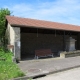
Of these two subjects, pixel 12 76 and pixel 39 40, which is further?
pixel 39 40

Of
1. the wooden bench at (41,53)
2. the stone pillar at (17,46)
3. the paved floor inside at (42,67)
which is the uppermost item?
the stone pillar at (17,46)

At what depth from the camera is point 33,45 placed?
2242 cm

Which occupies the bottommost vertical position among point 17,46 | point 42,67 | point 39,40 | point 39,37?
point 42,67

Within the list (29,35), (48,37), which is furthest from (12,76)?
(48,37)

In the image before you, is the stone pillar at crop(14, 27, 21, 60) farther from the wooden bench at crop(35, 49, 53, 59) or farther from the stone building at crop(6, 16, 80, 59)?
the stone building at crop(6, 16, 80, 59)

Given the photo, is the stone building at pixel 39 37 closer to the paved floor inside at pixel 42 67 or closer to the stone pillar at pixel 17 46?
the stone pillar at pixel 17 46

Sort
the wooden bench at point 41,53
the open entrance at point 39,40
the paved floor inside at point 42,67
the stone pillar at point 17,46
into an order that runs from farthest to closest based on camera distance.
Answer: the open entrance at point 39,40 → the wooden bench at point 41,53 → the stone pillar at point 17,46 → the paved floor inside at point 42,67

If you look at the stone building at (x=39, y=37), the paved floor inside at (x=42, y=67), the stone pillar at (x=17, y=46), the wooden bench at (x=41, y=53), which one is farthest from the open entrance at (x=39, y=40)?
the paved floor inside at (x=42, y=67)

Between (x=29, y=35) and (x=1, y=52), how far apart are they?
659 centimetres

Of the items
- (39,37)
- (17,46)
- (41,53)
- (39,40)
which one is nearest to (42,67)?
(17,46)

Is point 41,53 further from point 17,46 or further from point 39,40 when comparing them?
point 39,40

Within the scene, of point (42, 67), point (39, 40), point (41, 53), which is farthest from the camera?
point (39, 40)

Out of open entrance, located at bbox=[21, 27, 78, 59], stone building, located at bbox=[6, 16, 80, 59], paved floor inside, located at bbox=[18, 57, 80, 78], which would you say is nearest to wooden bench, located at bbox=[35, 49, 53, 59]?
open entrance, located at bbox=[21, 27, 78, 59]

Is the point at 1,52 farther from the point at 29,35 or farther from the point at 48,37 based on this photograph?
the point at 48,37
